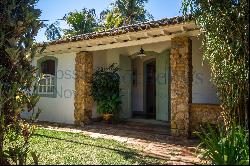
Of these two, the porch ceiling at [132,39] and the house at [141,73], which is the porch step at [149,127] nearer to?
the house at [141,73]

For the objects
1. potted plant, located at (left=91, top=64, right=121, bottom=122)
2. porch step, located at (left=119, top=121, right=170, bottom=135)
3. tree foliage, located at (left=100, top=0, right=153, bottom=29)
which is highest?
tree foliage, located at (left=100, top=0, right=153, bottom=29)

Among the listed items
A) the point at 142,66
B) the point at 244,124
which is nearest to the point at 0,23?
the point at 244,124

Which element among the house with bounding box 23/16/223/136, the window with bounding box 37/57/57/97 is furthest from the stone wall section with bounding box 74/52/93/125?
the window with bounding box 37/57/57/97

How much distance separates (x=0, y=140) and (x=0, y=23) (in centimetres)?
203

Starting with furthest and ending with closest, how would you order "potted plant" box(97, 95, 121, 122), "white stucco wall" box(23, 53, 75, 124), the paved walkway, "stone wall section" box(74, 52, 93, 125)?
1. "white stucco wall" box(23, 53, 75, 124)
2. "stone wall section" box(74, 52, 93, 125)
3. "potted plant" box(97, 95, 121, 122)
4. the paved walkway

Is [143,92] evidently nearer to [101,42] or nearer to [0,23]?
[101,42]

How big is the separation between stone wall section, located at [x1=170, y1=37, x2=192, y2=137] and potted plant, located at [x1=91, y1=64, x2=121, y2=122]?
3050 millimetres

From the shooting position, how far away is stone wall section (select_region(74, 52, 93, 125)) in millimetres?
11375

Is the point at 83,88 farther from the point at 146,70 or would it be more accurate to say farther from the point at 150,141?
the point at 150,141

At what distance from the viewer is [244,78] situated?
5500 mm

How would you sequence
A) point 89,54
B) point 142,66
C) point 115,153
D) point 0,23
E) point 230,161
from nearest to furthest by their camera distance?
point 230,161
point 0,23
point 115,153
point 89,54
point 142,66

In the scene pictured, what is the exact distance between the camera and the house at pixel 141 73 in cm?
855

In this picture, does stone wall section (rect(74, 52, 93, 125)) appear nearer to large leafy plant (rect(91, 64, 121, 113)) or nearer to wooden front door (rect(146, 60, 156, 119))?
large leafy plant (rect(91, 64, 121, 113))

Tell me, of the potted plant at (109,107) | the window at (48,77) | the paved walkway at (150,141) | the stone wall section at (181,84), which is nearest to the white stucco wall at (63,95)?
the window at (48,77)
